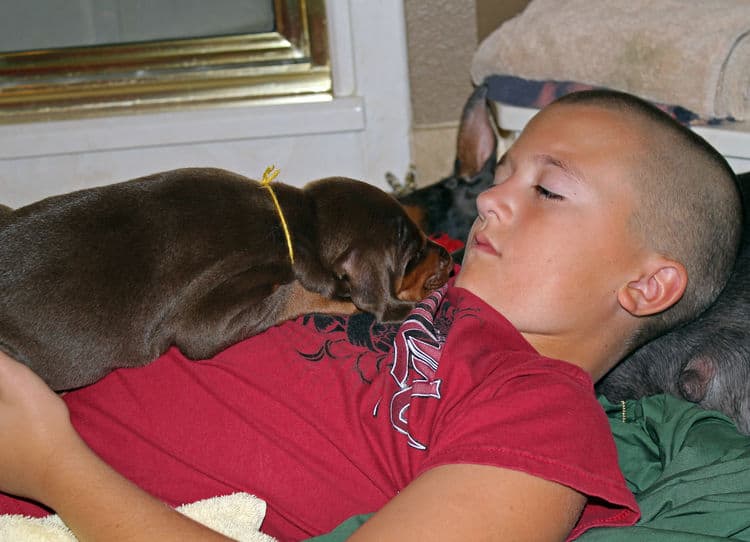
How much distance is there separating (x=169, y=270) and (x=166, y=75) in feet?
7.02

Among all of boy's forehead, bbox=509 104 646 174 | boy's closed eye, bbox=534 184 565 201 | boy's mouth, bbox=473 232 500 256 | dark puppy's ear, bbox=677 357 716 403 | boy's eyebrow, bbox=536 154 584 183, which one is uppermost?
boy's forehead, bbox=509 104 646 174

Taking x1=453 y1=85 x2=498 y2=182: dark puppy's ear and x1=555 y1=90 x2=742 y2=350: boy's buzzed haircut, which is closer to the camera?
x1=555 y1=90 x2=742 y2=350: boy's buzzed haircut

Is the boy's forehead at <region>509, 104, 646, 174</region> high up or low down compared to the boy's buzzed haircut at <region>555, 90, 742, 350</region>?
up

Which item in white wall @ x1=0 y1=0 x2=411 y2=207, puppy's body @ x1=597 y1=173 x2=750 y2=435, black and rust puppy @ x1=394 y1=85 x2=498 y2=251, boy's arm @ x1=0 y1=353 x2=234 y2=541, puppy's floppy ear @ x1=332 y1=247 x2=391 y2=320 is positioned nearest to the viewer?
boy's arm @ x1=0 y1=353 x2=234 y2=541

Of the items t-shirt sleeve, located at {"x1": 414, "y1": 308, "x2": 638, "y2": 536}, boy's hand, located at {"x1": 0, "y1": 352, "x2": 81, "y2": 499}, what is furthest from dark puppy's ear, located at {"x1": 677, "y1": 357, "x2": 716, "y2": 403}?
boy's hand, located at {"x1": 0, "y1": 352, "x2": 81, "y2": 499}

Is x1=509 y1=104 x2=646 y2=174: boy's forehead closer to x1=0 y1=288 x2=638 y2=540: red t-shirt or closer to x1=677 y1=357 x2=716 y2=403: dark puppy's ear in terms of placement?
x1=0 y1=288 x2=638 y2=540: red t-shirt

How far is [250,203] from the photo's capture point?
5.77 ft

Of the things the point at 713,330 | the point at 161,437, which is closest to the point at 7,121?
the point at 161,437

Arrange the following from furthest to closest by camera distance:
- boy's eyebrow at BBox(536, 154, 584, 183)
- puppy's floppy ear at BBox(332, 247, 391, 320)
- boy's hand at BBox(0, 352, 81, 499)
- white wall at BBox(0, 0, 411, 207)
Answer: white wall at BBox(0, 0, 411, 207) < puppy's floppy ear at BBox(332, 247, 391, 320) < boy's eyebrow at BBox(536, 154, 584, 183) < boy's hand at BBox(0, 352, 81, 499)

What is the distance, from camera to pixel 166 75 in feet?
11.8

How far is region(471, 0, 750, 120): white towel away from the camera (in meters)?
2.22

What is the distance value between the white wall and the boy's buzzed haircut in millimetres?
1876

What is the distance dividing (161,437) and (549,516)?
2.12 feet

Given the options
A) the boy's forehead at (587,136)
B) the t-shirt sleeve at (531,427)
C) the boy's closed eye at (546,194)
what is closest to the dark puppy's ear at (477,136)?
the boy's forehead at (587,136)
